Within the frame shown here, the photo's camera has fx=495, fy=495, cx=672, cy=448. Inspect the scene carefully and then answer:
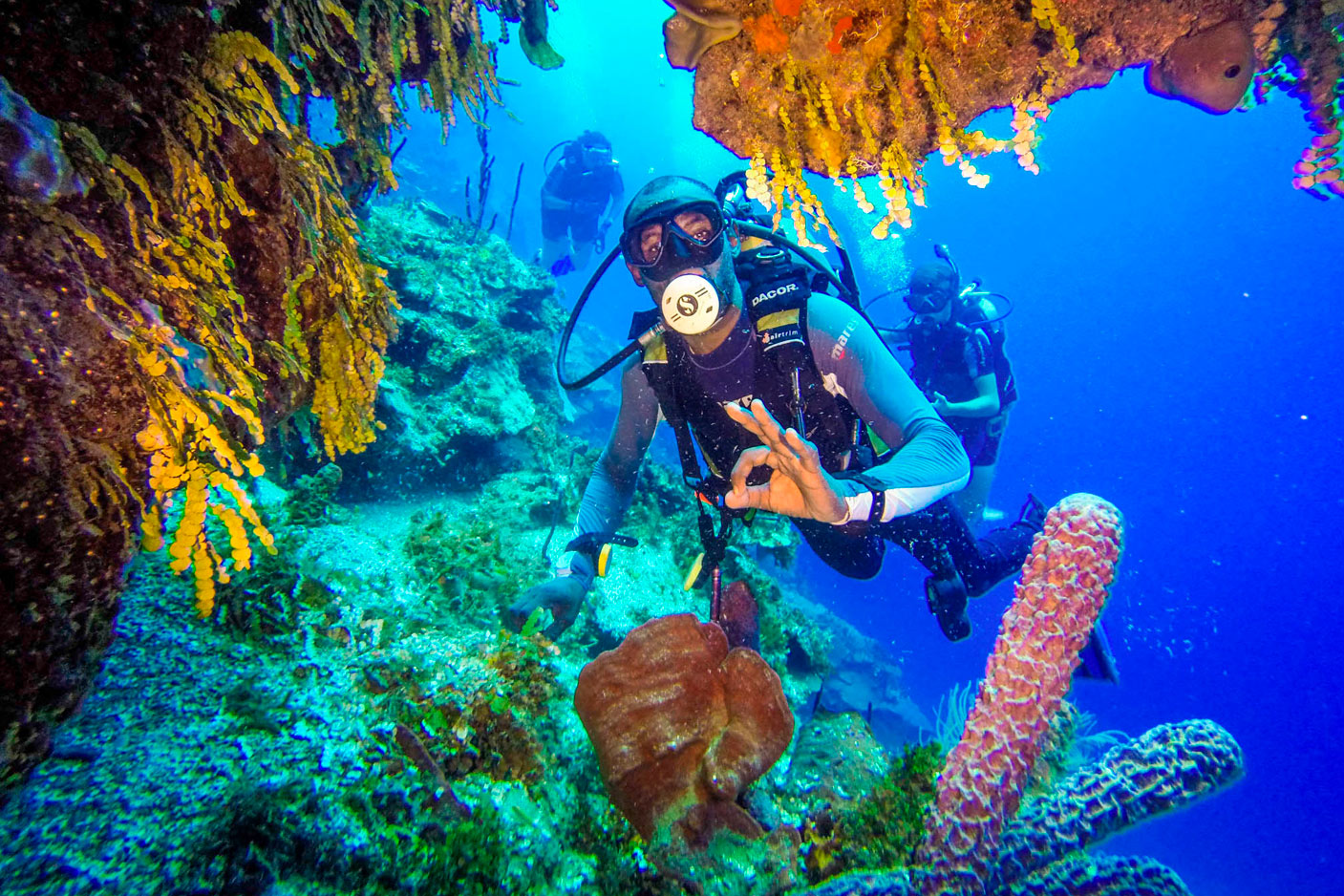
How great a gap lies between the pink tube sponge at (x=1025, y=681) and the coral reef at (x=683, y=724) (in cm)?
78

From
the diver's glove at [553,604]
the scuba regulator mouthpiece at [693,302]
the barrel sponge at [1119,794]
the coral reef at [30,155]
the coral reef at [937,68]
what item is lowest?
the diver's glove at [553,604]

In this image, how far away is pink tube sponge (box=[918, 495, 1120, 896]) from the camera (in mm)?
2037

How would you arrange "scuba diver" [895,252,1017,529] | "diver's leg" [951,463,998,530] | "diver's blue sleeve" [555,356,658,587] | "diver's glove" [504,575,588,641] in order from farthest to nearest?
"diver's leg" [951,463,998,530] → "scuba diver" [895,252,1017,529] → "diver's blue sleeve" [555,356,658,587] → "diver's glove" [504,575,588,641]

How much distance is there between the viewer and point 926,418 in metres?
3.04

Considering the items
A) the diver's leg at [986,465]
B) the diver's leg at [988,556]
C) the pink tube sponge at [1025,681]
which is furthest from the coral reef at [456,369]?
the diver's leg at [986,465]

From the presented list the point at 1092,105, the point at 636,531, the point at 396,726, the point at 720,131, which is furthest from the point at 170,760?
the point at 1092,105

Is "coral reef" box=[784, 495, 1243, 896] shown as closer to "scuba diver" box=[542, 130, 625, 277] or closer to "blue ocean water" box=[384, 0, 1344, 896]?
"scuba diver" box=[542, 130, 625, 277]

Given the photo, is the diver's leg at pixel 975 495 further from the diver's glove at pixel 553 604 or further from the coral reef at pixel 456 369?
the diver's glove at pixel 553 604

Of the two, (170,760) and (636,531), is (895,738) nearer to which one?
(636,531)

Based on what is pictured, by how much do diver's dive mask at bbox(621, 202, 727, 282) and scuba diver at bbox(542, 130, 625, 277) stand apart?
41.1 ft

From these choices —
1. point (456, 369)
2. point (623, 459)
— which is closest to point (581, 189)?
point (456, 369)

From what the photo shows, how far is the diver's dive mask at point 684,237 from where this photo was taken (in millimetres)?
3387

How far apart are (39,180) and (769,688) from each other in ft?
8.75

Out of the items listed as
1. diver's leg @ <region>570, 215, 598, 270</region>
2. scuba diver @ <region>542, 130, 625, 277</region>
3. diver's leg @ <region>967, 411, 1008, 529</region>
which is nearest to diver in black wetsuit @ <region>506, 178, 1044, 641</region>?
diver's leg @ <region>967, 411, 1008, 529</region>
